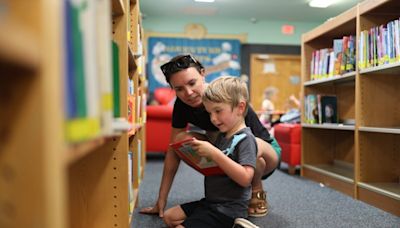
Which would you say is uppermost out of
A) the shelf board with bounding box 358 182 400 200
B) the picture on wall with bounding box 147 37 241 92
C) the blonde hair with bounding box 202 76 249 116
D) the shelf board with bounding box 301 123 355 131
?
the picture on wall with bounding box 147 37 241 92

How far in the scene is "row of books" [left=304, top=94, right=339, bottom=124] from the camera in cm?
251

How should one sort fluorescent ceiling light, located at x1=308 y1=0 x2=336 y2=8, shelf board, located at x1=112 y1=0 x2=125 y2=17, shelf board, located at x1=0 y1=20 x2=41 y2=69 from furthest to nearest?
fluorescent ceiling light, located at x1=308 y1=0 x2=336 y2=8
shelf board, located at x1=112 y1=0 x2=125 y2=17
shelf board, located at x1=0 y1=20 x2=41 y2=69

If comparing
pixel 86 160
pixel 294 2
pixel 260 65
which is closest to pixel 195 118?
pixel 86 160

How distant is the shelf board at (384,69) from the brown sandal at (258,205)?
2.99 feet

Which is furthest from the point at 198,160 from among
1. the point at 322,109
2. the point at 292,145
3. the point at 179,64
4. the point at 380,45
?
the point at 292,145

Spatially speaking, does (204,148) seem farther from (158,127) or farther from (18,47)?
(158,127)

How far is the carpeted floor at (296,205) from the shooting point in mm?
1488

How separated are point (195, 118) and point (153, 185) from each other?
0.91 metres

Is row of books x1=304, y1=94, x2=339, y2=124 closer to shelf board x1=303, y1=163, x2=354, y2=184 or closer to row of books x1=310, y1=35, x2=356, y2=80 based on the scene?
row of books x1=310, y1=35, x2=356, y2=80

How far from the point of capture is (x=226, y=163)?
1.13 m

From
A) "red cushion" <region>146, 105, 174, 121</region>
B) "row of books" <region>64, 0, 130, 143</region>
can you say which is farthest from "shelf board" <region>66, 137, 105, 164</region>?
"red cushion" <region>146, 105, 174, 121</region>

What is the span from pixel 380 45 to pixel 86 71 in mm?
1765

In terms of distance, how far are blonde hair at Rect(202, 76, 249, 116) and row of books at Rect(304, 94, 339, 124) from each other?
4.63 ft

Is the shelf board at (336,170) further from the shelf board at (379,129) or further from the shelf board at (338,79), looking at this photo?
the shelf board at (338,79)
